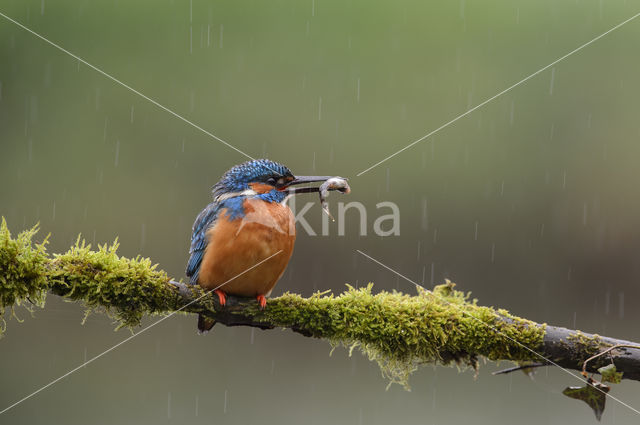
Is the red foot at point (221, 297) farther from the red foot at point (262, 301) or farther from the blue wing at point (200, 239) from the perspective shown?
the blue wing at point (200, 239)

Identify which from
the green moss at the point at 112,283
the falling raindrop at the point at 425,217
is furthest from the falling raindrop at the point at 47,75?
the green moss at the point at 112,283

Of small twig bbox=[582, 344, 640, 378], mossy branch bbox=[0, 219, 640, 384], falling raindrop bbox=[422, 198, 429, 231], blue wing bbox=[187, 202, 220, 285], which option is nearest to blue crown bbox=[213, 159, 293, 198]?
blue wing bbox=[187, 202, 220, 285]

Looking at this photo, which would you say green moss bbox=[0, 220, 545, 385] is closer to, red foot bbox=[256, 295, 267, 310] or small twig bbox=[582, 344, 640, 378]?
red foot bbox=[256, 295, 267, 310]

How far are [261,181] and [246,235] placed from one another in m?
0.48

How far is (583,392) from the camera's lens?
2727 millimetres

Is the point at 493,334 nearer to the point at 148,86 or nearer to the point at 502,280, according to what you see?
the point at 502,280

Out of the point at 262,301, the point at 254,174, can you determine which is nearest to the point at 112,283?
the point at 262,301

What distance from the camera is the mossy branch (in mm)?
2637

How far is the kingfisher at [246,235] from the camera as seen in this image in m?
3.28

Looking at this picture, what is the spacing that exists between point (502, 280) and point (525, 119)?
2283mm

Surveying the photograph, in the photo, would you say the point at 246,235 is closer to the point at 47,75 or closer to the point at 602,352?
the point at 602,352

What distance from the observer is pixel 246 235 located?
134 inches

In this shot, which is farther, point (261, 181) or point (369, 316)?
Answer: point (261, 181)

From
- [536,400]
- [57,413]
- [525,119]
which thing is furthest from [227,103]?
[536,400]
